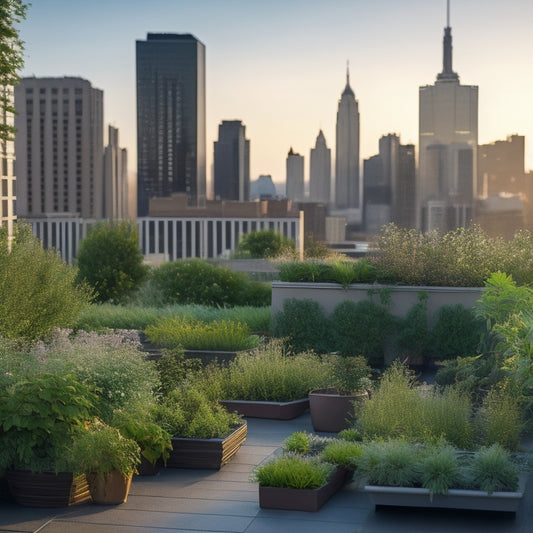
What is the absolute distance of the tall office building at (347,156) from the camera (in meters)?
122

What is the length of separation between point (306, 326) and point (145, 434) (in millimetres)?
6869

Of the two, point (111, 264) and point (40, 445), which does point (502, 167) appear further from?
point (40, 445)

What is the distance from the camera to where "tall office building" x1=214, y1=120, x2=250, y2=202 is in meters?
158

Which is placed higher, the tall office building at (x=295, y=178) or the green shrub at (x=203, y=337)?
the tall office building at (x=295, y=178)

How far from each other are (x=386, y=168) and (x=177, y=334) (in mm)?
92798

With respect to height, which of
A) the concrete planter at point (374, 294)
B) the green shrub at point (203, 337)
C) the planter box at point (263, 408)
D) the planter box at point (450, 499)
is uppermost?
the concrete planter at point (374, 294)

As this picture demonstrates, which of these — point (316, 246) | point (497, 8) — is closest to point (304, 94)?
point (497, 8)

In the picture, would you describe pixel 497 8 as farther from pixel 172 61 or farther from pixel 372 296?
pixel 172 61

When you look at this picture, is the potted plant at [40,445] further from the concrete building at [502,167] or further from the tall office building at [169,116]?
the tall office building at [169,116]

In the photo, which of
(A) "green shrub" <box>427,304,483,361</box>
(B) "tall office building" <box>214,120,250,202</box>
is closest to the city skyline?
(A) "green shrub" <box>427,304,483,361</box>

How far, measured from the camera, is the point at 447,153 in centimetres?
9538

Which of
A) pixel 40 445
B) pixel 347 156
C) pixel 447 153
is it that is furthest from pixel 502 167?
pixel 40 445

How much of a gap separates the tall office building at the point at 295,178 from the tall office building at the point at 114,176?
5896 centimetres

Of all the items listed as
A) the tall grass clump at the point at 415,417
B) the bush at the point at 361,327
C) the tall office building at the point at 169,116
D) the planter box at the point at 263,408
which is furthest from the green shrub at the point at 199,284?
the tall office building at the point at 169,116
